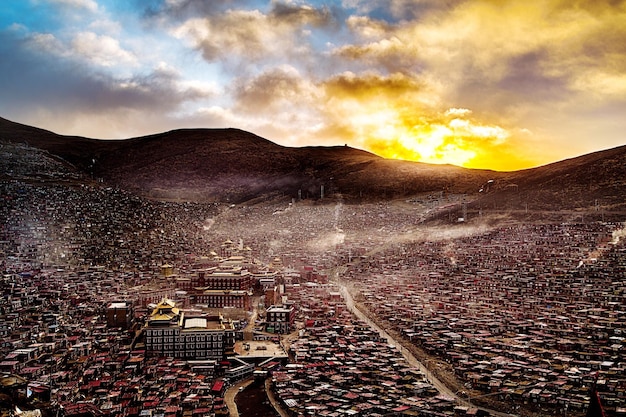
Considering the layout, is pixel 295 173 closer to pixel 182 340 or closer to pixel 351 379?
pixel 182 340

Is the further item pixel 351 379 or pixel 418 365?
pixel 418 365

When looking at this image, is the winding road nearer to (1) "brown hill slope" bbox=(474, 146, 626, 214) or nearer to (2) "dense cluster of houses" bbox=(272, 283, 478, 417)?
(2) "dense cluster of houses" bbox=(272, 283, 478, 417)

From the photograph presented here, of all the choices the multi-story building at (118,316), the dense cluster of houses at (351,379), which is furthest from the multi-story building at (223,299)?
the multi-story building at (118,316)

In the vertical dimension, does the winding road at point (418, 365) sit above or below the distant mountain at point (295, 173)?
below

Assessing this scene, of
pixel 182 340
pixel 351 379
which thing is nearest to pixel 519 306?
pixel 351 379

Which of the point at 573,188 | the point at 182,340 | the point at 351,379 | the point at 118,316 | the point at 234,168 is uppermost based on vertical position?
the point at 234,168

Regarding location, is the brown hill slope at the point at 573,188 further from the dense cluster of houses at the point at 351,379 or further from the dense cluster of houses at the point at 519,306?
the dense cluster of houses at the point at 351,379

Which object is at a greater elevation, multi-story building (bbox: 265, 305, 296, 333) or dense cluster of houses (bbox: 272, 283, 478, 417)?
multi-story building (bbox: 265, 305, 296, 333)

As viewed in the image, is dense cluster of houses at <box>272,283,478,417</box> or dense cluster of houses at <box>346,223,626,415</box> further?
dense cluster of houses at <box>346,223,626,415</box>

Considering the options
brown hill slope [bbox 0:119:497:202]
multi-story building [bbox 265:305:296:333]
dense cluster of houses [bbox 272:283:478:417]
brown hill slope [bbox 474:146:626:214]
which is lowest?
dense cluster of houses [bbox 272:283:478:417]

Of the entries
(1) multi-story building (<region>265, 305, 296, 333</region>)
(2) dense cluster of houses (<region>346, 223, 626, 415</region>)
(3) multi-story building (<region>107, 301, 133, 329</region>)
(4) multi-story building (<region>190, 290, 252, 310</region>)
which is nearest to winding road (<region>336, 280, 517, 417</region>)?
(2) dense cluster of houses (<region>346, 223, 626, 415</region>)
